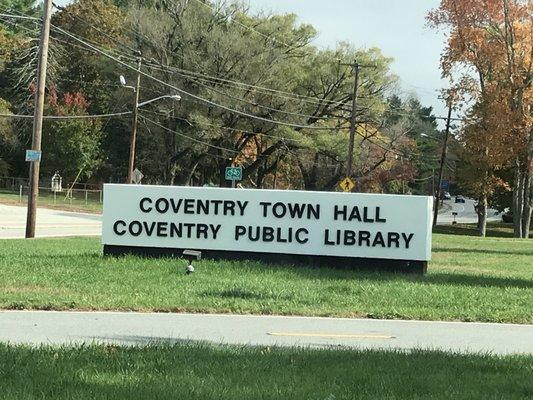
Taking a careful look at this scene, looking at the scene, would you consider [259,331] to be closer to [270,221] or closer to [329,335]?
[329,335]

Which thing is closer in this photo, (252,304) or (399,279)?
(252,304)

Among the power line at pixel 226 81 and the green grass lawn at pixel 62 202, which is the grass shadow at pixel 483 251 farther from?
the green grass lawn at pixel 62 202

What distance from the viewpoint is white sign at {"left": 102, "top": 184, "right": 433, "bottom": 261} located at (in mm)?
16531

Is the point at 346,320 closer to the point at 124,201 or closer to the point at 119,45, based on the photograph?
the point at 124,201

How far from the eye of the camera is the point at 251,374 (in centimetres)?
618

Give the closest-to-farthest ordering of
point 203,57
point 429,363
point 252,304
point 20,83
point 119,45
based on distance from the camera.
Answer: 1. point 429,363
2. point 252,304
3. point 203,57
4. point 119,45
5. point 20,83

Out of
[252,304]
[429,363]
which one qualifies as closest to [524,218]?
[252,304]

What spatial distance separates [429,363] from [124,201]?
451 inches

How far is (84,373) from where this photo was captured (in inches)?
237

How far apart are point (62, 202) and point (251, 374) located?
172 ft

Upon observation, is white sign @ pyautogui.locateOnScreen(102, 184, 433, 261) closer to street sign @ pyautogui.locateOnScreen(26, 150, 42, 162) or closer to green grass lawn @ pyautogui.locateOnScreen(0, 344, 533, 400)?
street sign @ pyautogui.locateOnScreen(26, 150, 42, 162)

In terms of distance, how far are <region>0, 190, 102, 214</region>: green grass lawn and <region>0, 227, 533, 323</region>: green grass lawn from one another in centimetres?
3577

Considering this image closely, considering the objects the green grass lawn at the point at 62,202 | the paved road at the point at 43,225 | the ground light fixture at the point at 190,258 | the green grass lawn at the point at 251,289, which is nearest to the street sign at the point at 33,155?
the paved road at the point at 43,225

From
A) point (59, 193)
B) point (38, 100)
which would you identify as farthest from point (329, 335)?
point (59, 193)
